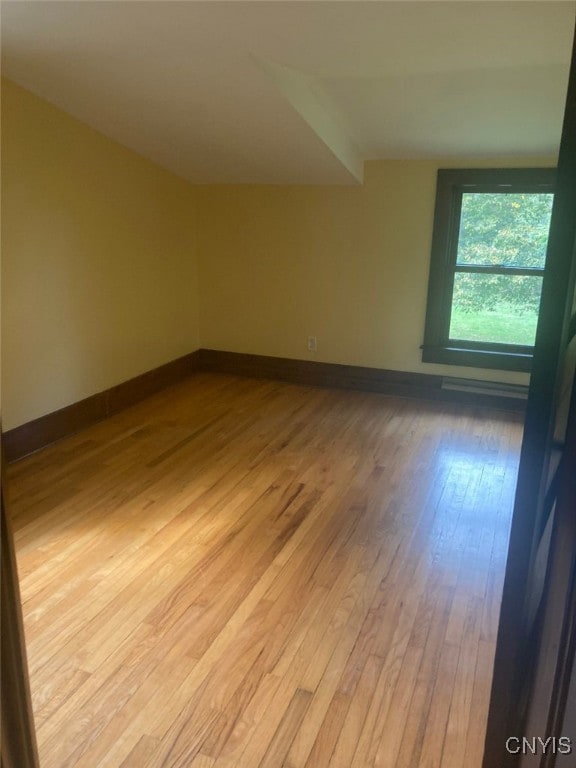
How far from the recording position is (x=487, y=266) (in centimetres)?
396

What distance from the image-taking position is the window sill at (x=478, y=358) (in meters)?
3.99

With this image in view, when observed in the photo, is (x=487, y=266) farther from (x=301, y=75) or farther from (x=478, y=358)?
(x=301, y=75)

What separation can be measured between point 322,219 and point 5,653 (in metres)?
3.82

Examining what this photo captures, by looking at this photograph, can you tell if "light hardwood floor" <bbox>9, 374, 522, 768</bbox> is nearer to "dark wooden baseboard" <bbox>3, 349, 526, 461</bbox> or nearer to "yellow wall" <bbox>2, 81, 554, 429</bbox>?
"dark wooden baseboard" <bbox>3, 349, 526, 461</bbox>

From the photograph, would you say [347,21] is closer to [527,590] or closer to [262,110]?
[262,110]

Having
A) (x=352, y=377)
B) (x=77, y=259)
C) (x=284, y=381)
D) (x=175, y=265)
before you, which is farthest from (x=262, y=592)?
(x=175, y=265)

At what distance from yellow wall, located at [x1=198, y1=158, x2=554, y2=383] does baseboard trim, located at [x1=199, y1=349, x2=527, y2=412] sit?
0.21 feet

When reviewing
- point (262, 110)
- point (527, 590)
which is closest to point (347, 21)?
point (262, 110)

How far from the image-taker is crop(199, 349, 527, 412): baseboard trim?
4.13 meters

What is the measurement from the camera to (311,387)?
4.55 m

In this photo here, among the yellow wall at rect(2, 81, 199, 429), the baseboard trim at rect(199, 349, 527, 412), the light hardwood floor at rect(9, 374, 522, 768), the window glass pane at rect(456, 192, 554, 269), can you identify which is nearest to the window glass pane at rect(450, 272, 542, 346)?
the window glass pane at rect(456, 192, 554, 269)

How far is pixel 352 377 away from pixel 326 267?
0.88 metres

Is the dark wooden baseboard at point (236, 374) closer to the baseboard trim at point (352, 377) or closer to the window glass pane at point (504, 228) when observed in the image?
the baseboard trim at point (352, 377)

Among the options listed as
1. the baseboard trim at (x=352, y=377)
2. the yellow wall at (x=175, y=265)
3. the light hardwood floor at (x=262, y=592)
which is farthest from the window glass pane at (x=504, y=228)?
the light hardwood floor at (x=262, y=592)
